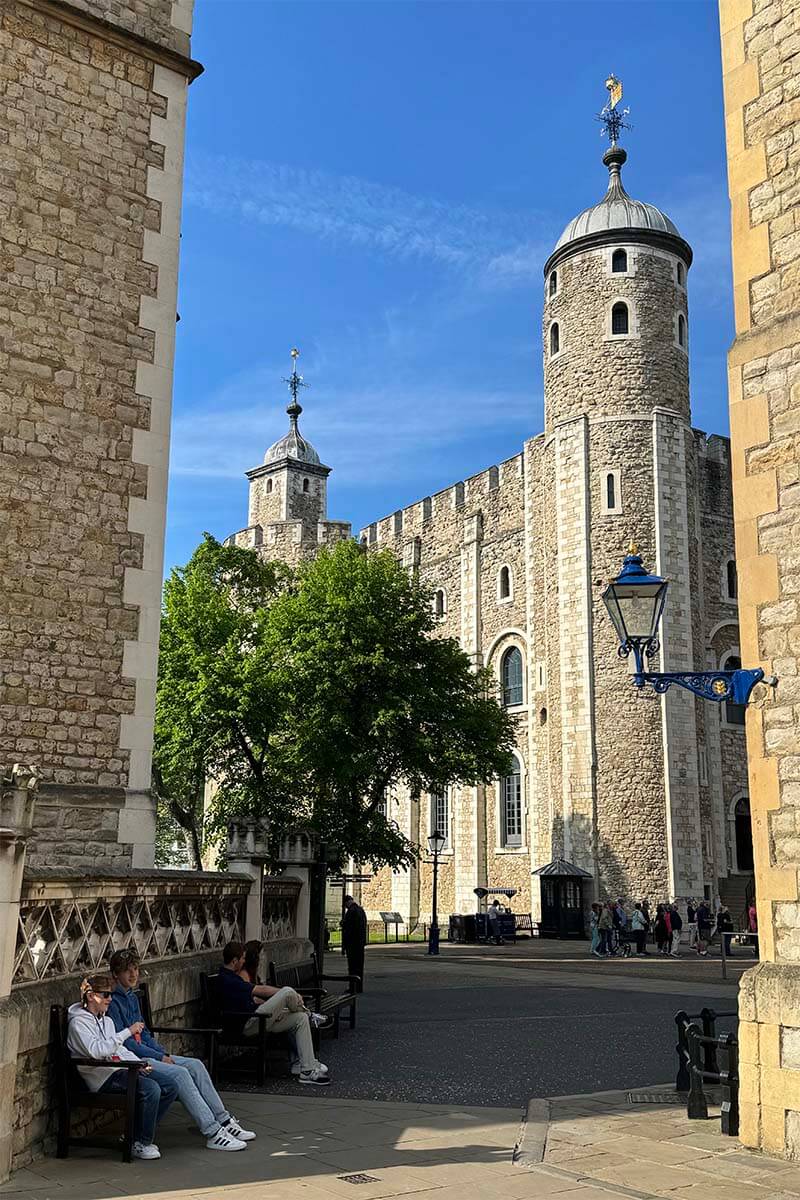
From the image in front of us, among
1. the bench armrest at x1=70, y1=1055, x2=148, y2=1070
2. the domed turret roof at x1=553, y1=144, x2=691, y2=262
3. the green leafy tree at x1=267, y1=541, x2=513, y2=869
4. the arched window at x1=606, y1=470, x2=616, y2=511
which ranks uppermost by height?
the domed turret roof at x1=553, y1=144, x2=691, y2=262

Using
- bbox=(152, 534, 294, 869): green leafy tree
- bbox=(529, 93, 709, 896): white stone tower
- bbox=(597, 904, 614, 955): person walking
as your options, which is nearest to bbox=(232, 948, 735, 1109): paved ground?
bbox=(597, 904, 614, 955): person walking

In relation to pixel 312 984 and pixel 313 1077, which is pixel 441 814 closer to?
pixel 312 984

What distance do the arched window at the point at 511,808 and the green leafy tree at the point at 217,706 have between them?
38.6 ft

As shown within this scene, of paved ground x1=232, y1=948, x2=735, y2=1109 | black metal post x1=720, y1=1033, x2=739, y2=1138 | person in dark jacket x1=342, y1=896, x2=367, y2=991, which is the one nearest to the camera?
black metal post x1=720, y1=1033, x2=739, y2=1138

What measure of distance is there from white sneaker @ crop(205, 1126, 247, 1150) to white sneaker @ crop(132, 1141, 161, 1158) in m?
0.31

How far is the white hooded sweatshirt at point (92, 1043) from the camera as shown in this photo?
6.32m

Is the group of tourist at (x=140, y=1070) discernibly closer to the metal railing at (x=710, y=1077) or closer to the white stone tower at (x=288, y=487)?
the metal railing at (x=710, y=1077)

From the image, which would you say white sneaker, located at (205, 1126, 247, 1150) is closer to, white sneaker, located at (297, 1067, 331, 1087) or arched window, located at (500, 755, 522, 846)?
white sneaker, located at (297, 1067, 331, 1087)

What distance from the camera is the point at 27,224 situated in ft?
37.3

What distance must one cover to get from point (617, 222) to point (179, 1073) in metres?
35.3

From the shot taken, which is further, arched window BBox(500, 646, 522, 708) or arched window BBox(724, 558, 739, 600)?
arched window BBox(500, 646, 522, 708)

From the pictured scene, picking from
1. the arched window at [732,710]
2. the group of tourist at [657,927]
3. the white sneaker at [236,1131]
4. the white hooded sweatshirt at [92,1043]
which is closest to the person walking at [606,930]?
the group of tourist at [657,927]

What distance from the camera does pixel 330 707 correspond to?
2741 centimetres

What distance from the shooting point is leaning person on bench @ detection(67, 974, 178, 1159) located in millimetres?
6230
